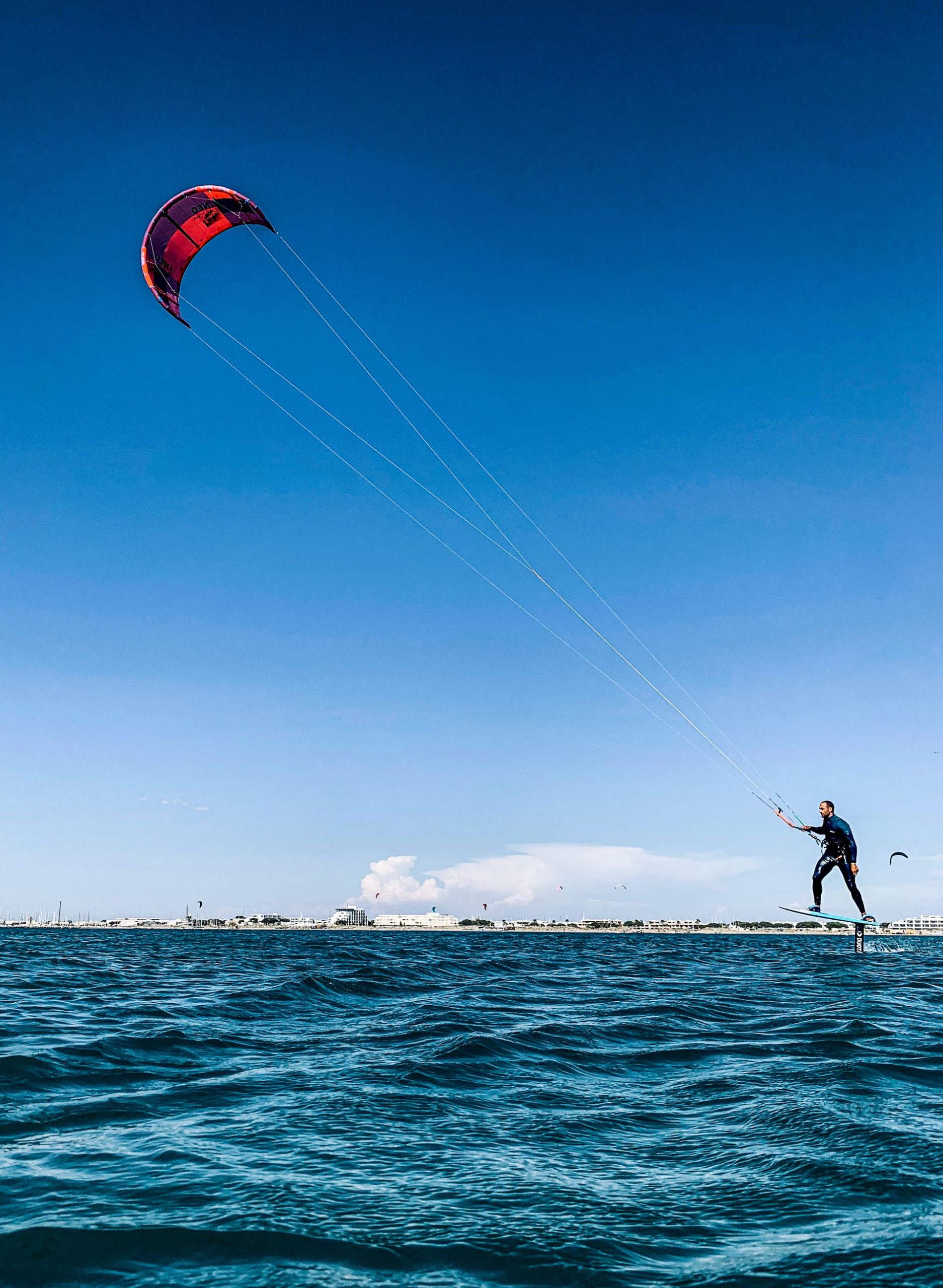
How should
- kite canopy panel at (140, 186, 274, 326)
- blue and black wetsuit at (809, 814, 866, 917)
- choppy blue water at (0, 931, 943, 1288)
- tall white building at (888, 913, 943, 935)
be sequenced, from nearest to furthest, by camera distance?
1. choppy blue water at (0, 931, 943, 1288)
2. kite canopy panel at (140, 186, 274, 326)
3. blue and black wetsuit at (809, 814, 866, 917)
4. tall white building at (888, 913, 943, 935)

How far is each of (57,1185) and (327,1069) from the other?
4.82m

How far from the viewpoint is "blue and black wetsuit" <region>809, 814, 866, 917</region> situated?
22875mm

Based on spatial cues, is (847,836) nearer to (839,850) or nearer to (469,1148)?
(839,850)

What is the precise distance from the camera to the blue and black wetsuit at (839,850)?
901 inches

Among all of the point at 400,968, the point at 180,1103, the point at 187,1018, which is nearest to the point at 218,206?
the point at 187,1018

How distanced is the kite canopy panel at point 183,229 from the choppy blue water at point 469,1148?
14.8m

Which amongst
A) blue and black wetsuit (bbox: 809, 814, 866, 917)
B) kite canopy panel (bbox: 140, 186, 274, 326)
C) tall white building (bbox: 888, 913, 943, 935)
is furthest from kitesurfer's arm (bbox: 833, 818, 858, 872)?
tall white building (bbox: 888, 913, 943, 935)

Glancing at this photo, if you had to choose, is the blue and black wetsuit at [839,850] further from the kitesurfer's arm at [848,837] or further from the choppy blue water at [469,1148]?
the choppy blue water at [469,1148]

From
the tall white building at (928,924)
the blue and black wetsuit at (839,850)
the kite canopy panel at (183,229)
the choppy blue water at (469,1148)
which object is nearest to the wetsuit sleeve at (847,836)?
the blue and black wetsuit at (839,850)

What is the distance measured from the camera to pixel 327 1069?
10.6 m

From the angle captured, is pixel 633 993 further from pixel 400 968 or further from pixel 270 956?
pixel 270 956

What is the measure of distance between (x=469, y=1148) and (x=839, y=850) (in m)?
18.8

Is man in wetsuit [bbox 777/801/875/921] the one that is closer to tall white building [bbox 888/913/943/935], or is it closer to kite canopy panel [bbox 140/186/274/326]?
kite canopy panel [bbox 140/186/274/326]

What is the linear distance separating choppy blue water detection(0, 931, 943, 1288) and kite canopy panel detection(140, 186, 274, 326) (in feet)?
48.7
